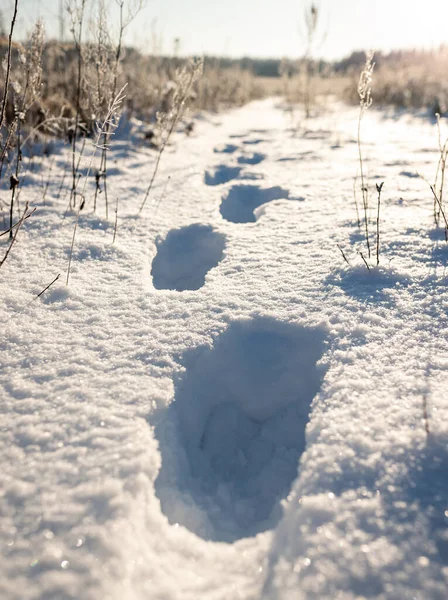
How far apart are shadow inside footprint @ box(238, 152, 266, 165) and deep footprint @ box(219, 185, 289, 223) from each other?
33.8 inches

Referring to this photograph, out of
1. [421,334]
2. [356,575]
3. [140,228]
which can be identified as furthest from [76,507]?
[140,228]

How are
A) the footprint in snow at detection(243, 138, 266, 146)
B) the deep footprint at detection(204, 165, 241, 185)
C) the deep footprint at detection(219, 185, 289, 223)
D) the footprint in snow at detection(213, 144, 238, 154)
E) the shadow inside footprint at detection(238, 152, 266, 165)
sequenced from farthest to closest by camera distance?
the footprint in snow at detection(243, 138, 266, 146)
the footprint in snow at detection(213, 144, 238, 154)
the shadow inside footprint at detection(238, 152, 266, 165)
the deep footprint at detection(204, 165, 241, 185)
the deep footprint at detection(219, 185, 289, 223)

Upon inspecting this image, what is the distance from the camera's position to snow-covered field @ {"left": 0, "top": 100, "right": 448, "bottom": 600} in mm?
645

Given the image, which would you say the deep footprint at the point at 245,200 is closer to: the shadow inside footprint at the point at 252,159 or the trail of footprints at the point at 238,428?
the shadow inside footprint at the point at 252,159

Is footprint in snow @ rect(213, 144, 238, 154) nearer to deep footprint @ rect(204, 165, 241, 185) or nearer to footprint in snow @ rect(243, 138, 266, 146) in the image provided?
footprint in snow @ rect(243, 138, 266, 146)

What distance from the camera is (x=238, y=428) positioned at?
1022 millimetres

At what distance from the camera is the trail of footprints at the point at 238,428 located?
79 centimetres

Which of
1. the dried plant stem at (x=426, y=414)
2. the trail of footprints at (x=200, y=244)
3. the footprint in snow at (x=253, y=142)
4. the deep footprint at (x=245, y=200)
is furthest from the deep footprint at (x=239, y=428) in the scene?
the footprint in snow at (x=253, y=142)

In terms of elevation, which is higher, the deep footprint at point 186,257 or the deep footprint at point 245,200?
the deep footprint at point 245,200

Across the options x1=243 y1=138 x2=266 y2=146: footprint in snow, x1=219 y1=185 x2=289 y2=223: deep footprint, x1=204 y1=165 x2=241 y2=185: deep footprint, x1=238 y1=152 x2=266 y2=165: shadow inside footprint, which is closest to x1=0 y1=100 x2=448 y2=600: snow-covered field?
x1=219 y1=185 x2=289 y2=223: deep footprint

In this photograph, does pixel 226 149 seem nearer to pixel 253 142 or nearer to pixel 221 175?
pixel 253 142

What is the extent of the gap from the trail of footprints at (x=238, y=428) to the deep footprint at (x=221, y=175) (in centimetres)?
192

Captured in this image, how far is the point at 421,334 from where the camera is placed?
1100mm

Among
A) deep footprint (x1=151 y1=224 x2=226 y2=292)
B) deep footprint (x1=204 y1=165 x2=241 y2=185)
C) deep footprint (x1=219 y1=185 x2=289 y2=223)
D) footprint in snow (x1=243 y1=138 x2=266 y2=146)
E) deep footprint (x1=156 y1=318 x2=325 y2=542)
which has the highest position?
footprint in snow (x1=243 y1=138 x2=266 y2=146)
